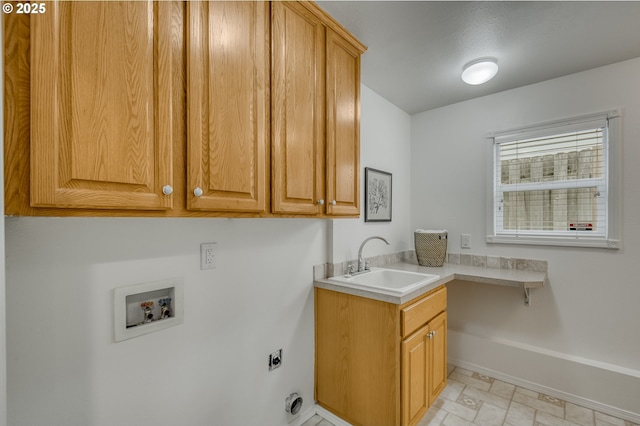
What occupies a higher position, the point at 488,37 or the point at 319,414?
the point at 488,37

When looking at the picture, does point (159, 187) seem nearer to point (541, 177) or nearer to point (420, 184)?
point (420, 184)

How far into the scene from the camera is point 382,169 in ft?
8.14

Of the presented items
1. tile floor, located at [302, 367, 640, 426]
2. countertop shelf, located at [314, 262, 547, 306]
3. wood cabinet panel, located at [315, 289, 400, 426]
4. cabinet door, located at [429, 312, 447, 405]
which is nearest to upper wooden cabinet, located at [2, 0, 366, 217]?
countertop shelf, located at [314, 262, 547, 306]

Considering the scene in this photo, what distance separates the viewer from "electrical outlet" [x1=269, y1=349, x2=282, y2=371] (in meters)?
1.59

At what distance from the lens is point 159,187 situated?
86 cm

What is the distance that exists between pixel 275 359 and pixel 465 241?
197 cm

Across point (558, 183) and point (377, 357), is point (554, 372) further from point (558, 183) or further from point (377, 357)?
point (377, 357)

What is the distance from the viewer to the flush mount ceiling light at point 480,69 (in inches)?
73.2

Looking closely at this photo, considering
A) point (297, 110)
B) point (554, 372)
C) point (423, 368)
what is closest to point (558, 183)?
point (554, 372)

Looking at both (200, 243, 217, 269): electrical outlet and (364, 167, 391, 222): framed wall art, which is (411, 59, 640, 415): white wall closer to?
(364, 167, 391, 222): framed wall art

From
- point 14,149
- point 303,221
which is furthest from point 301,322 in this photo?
point 14,149

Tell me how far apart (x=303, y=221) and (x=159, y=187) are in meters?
1.04

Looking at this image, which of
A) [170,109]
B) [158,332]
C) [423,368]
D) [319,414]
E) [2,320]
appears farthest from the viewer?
[319,414]

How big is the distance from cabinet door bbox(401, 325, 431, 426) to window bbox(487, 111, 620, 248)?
126 centimetres
